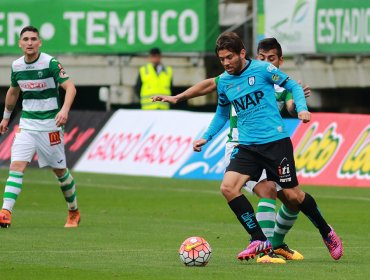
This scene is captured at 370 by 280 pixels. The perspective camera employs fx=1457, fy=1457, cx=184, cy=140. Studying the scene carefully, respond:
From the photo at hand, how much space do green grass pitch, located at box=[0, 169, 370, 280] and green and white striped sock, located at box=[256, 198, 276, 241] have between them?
412 millimetres

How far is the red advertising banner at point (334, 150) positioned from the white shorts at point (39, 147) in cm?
666

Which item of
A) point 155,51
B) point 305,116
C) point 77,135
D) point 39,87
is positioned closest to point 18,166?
point 39,87

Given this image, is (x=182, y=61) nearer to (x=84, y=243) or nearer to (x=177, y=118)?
(x=177, y=118)

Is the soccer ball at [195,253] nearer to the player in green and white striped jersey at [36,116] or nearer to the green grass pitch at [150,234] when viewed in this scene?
the green grass pitch at [150,234]

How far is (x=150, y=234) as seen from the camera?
1566cm

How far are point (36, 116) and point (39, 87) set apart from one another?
366 mm

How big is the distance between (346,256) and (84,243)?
277 centimetres

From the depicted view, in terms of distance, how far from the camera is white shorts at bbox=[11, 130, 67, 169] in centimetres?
1672

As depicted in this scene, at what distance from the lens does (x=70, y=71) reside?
3098cm

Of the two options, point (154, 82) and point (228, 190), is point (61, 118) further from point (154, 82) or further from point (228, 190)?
point (154, 82)

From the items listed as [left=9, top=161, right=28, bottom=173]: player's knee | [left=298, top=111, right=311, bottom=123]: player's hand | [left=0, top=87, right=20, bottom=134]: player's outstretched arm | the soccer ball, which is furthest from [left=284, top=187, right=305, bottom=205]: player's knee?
[left=0, top=87, right=20, bottom=134]: player's outstretched arm

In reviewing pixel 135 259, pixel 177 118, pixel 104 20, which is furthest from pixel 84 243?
pixel 104 20

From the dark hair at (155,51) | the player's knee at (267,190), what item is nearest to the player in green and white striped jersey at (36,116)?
the player's knee at (267,190)

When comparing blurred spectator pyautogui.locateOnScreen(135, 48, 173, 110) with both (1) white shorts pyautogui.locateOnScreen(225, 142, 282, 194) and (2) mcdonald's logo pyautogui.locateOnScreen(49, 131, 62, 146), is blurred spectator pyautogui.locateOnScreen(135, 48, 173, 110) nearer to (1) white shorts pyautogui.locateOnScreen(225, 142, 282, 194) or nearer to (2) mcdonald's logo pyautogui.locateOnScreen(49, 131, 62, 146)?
(2) mcdonald's logo pyautogui.locateOnScreen(49, 131, 62, 146)
